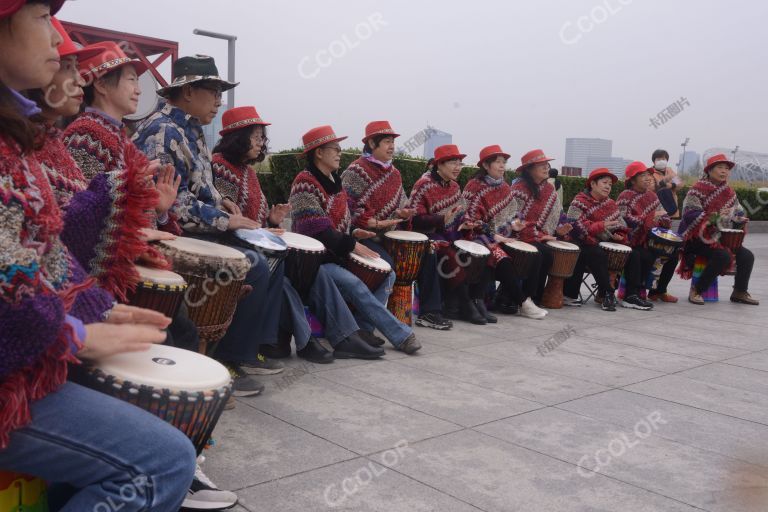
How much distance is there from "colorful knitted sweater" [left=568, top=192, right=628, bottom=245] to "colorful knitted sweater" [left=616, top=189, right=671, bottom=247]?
0.88 feet

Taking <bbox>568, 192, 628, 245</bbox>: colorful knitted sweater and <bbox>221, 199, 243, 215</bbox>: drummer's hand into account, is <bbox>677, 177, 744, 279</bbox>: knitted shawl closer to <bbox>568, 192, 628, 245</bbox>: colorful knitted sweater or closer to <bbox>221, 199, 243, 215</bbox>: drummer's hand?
<bbox>568, 192, 628, 245</bbox>: colorful knitted sweater

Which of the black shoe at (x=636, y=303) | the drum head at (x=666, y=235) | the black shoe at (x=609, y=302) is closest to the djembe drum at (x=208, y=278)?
the black shoe at (x=609, y=302)

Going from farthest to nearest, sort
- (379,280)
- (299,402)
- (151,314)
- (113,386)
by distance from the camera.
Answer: (379,280)
(299,402)
(151,314)
(113,386)

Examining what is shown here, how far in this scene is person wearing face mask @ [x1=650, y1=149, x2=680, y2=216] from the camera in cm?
959

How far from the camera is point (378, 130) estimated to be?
606cm

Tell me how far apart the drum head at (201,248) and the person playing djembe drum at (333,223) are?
4.99 feet

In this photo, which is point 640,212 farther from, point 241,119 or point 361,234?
point 241,119

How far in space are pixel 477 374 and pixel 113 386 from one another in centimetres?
321

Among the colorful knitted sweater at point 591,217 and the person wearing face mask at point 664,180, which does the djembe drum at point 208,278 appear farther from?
the person wearing face mask at point 664,180

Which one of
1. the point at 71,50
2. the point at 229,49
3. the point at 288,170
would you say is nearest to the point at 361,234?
the point at 71,50

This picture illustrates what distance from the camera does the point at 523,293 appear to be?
24.1 ft

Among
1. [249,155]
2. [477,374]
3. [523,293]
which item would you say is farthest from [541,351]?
[249,155]

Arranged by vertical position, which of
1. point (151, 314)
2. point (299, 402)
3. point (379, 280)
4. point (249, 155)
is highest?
point (249, 155)

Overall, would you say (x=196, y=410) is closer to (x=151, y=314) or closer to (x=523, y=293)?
(x=151, y=314)
